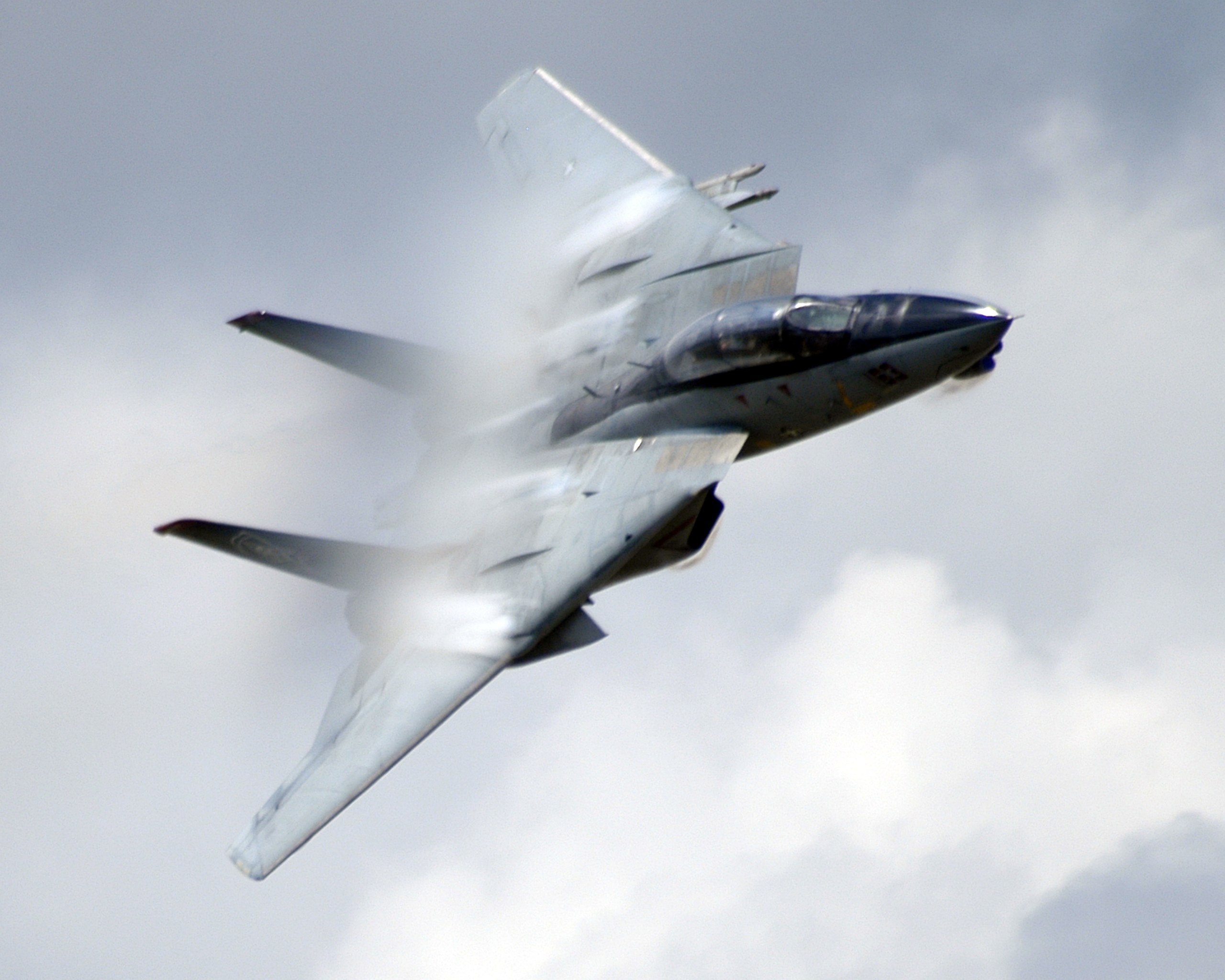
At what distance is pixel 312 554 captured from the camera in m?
27.0

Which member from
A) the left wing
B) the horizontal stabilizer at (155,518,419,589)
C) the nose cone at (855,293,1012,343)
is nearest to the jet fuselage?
the nose cone at (855,293,1012,343)

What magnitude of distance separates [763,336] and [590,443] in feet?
11.6

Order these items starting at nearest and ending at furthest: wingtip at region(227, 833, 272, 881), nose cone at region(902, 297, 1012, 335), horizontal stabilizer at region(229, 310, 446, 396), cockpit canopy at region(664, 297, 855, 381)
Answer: wingtip at region(227, 833, 272, 881), nose cone at region(902, 297, 1012, 335), cockpit canopy at region(664, 297, 855, 381), horizontal stabilizer at region(229, 310, 446, 396)

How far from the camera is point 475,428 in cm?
2923

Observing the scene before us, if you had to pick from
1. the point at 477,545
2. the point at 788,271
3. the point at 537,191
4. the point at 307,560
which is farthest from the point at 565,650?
the point at 537,191

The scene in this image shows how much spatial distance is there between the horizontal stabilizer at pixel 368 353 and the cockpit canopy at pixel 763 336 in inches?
231

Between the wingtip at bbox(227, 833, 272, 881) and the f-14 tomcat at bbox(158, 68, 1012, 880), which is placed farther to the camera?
the f-14 tomcat at bbox(158, 68, 1012, 880)

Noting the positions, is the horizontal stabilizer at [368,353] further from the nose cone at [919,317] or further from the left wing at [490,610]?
the nose cone at [919,317]

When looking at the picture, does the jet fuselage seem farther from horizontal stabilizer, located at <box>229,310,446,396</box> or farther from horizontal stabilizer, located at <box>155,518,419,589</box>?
horizontal stabilizer, located at <box>229,310,446,396</box>

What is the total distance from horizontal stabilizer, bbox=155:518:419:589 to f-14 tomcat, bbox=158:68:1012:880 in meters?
0.03

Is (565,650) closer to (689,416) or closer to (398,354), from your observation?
(689,416)

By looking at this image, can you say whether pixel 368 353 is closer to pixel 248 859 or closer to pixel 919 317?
pixel 248 859

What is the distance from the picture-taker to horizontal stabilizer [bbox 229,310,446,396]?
98.4 ft

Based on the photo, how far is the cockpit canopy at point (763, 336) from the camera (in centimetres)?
2483
